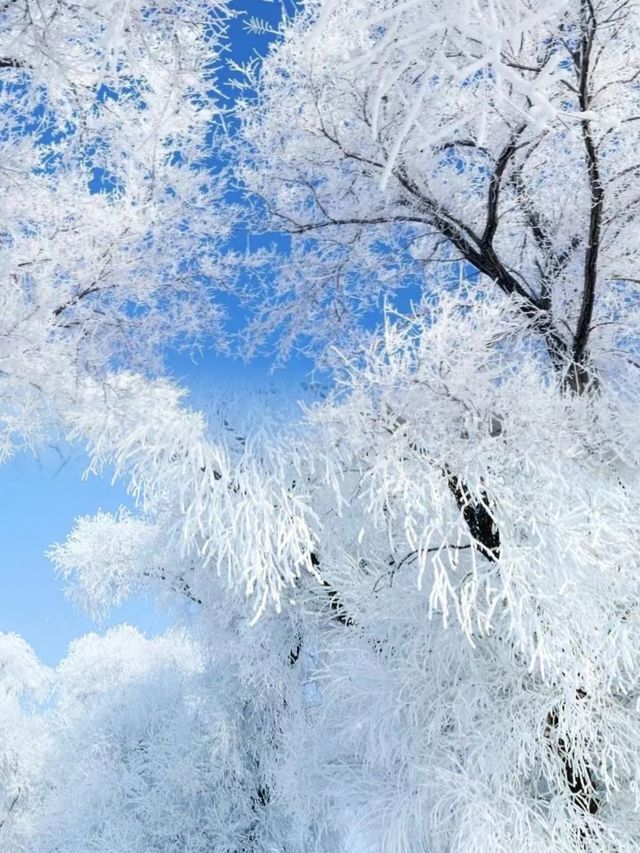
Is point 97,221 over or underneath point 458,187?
over

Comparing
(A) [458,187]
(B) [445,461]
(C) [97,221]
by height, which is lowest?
(B) [445,461]

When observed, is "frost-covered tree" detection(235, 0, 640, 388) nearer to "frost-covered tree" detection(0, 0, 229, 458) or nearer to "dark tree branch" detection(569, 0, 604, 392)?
"dark tree branch" detection(569, 0, 604, 392)

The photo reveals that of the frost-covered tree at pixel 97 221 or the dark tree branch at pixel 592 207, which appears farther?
the frost-covered tree at pixel 97 221

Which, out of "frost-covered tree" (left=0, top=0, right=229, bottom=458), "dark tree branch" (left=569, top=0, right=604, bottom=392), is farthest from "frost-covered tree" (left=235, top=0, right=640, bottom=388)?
"frost-covered tree" (left=0, top=0, right=229, bottom=458)

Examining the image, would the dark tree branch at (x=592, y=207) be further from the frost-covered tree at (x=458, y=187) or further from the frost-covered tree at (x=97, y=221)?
the frost-covered tree at (x=97, y=221)

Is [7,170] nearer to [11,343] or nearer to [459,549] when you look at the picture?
[11,343]

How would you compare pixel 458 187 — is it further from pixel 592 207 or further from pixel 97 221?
pixel 97 221

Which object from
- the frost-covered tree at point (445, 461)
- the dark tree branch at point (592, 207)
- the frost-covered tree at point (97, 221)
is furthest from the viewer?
the frost-covered tree at point (97, 221)

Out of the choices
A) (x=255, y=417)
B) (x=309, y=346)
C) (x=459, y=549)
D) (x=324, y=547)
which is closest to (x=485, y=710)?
(x=459, y=549)

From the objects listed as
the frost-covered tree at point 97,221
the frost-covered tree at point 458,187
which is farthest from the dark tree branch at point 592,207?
the frost-covered tree at point 97,221

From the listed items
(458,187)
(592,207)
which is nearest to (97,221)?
(458,187)

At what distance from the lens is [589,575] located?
200 inches

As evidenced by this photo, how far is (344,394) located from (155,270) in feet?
13.4

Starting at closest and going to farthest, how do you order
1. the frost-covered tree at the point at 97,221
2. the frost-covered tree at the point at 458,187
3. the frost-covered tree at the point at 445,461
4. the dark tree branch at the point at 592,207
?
the frost-covered tree at the point at 445,461
the dark tree branch at the point at 592,207
the frost-covered tree at the point at 458,187
the frost-covered tree at the point at 97,221
